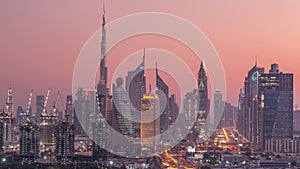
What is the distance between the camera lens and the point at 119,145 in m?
28.2

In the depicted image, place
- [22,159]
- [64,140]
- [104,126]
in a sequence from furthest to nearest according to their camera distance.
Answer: [104,126]
[64,140]
[22,159]

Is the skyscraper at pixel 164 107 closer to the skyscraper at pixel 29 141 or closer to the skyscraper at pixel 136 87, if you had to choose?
the skyscraper at pixel 136 87

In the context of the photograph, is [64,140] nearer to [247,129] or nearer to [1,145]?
[1,145]

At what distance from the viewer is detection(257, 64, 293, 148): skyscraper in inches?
1353

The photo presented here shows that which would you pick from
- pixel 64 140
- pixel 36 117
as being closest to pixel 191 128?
pixel 36 117

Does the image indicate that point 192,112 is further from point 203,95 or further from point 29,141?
point 29,141

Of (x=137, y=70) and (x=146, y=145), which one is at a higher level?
(x=137, y=70)

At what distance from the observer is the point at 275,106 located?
34781 mm

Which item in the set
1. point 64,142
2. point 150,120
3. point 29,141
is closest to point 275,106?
point 150,120

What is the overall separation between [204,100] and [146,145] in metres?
7.37

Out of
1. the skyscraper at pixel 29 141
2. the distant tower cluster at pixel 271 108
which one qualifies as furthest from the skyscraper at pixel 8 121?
the distant tower cluster at pixel 271 108

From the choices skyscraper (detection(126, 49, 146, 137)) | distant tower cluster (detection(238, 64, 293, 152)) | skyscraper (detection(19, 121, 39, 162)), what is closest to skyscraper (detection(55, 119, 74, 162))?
skyscraper (detection(19, 121, 39, 162))

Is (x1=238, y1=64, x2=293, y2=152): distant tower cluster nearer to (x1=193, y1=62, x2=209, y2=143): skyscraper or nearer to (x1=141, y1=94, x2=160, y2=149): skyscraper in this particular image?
(x1=193, y1=62, x2=209, y2=143): skyscraper

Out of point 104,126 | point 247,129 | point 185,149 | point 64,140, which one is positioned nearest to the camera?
point 64,140
